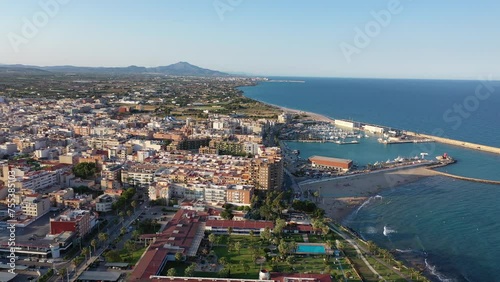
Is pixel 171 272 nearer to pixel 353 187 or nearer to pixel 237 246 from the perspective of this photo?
pixel 237 246

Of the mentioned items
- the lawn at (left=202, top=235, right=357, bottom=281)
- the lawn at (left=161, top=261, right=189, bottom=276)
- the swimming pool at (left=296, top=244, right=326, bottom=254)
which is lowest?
the lawn at (left=161, top=261, right=189, bottom=276)

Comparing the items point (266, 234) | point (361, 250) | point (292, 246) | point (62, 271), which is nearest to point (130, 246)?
point (62, 271)

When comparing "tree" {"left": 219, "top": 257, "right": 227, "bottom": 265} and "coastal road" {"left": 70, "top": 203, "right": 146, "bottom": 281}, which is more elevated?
"tree" {"left": 219, "top": 257, "right": 227, "bottom": 265}

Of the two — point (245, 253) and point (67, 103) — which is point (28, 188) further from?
point (67, 103)

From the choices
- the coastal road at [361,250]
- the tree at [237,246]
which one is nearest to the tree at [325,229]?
the coastal road at [361,250]

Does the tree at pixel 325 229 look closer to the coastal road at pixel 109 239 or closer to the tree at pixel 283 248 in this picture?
the tree at pixel 283 248

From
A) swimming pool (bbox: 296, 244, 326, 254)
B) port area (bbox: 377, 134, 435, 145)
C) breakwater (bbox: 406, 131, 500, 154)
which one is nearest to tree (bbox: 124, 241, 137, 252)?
swimming pool (bbox: 296, 244, 326, 254)

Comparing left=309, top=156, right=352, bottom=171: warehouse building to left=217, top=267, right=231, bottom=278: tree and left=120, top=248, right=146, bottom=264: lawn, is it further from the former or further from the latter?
left=120, top=248, right=146, bottom=264: lawn

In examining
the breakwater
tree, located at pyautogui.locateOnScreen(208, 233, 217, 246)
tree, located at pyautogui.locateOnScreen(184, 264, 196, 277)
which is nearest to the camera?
tree, located at pyautogui.locateOnScreen(184, 264, 196, 277)
